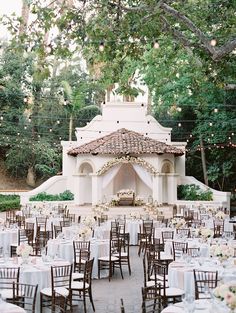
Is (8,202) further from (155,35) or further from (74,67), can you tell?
(155,35)

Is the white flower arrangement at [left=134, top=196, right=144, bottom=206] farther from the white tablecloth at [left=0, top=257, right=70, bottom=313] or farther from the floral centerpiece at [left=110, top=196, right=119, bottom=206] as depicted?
the white tablecloth at [left=0, top=257, right=70, bottom=313]

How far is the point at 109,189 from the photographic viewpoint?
96.5 feet

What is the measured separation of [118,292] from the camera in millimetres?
11688

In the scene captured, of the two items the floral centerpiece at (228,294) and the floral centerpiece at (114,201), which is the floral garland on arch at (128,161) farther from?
the floral centerpiece at (228,294)

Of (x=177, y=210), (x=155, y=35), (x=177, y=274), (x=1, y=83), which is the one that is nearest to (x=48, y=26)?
(x=155, y=35)

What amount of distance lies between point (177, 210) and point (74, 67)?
17500 mm

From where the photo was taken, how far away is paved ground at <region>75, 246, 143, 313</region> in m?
10.2

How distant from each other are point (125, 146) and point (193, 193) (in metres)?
4.09

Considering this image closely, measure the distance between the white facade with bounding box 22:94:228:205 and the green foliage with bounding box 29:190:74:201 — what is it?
0.34 m

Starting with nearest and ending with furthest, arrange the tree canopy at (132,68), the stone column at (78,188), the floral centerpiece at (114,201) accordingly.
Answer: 1. the tree canopy at (132,68)
2. the floral centerpiece at (114,201)
3. the stone column at (78,188)

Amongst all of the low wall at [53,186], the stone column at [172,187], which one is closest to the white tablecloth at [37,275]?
the stone column at [172,187]

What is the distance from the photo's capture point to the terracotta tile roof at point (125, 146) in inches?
1062

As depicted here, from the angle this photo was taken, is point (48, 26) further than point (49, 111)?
No

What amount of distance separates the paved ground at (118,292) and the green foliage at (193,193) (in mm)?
13343
